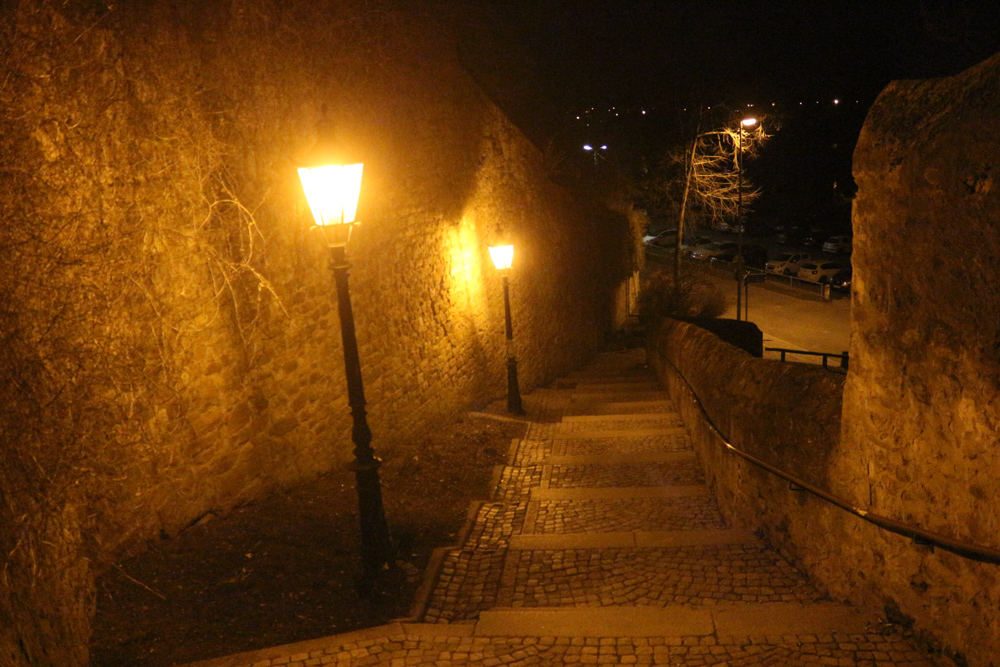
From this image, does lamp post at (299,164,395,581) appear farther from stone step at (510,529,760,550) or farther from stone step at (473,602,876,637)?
stone step at (510,529,760,550)

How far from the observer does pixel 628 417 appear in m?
10.8

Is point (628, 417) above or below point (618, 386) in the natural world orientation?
above

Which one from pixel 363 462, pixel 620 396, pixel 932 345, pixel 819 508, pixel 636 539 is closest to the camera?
pixel 932 345

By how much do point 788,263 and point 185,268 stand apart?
35.8 metres

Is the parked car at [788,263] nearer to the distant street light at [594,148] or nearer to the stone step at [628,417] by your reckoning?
the distant street light at [594,148]

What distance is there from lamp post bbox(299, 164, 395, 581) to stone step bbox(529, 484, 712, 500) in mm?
2454

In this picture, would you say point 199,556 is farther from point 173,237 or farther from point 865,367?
point 865,367

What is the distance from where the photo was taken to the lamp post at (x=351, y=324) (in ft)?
16.0

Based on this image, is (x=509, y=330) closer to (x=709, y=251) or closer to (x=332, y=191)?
(x=332, y=191)

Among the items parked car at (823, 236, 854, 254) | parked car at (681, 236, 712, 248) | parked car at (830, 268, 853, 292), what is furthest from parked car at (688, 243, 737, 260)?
parked car at (830, 268, 853, 292)

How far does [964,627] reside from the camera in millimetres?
3488

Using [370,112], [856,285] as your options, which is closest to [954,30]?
[370,112]

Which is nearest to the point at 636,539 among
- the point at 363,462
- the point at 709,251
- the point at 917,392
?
the point at 363,462

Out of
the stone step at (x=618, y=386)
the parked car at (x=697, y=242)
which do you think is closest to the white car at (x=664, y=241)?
the parked car at (x=697, y=242)
